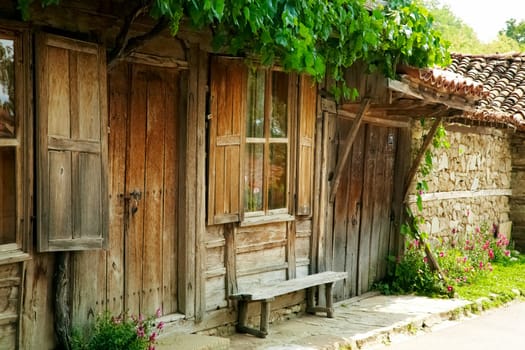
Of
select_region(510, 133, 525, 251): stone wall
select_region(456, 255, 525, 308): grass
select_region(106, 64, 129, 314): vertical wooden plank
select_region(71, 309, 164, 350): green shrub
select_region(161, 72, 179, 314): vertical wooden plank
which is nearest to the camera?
select_region(71, 309, 164, 350): green shrub

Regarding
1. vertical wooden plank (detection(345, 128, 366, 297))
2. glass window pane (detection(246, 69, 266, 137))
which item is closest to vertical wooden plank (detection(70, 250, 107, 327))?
glass window pane (detection(246, 69, 266, 137))

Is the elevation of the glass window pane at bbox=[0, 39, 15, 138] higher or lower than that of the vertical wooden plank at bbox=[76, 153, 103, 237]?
higher

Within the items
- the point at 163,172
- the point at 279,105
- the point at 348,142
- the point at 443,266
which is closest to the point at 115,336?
the point at 163,172

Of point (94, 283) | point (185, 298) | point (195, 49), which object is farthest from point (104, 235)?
point (195, 49)

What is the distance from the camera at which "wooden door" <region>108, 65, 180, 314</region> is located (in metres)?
5.75

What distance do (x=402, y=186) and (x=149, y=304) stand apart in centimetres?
493

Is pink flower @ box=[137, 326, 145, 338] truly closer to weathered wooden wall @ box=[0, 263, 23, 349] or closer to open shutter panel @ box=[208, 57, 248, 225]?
weathered wooden wall @ box=[0, 263, 23, 349]

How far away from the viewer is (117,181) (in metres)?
5.77

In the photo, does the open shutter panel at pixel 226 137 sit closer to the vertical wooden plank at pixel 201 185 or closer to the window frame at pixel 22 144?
the vertical wooden plank at pixel 201 185

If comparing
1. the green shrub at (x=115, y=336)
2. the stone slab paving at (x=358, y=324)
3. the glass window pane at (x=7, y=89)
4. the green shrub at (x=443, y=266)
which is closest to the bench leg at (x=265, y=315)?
the stone slab paving at (x=358, y=324)

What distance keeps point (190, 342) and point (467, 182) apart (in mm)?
7595

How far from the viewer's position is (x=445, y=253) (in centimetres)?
1062

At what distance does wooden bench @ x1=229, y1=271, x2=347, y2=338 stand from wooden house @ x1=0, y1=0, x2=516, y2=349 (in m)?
0.14

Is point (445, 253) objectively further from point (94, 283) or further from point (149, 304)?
point (94, 283)
